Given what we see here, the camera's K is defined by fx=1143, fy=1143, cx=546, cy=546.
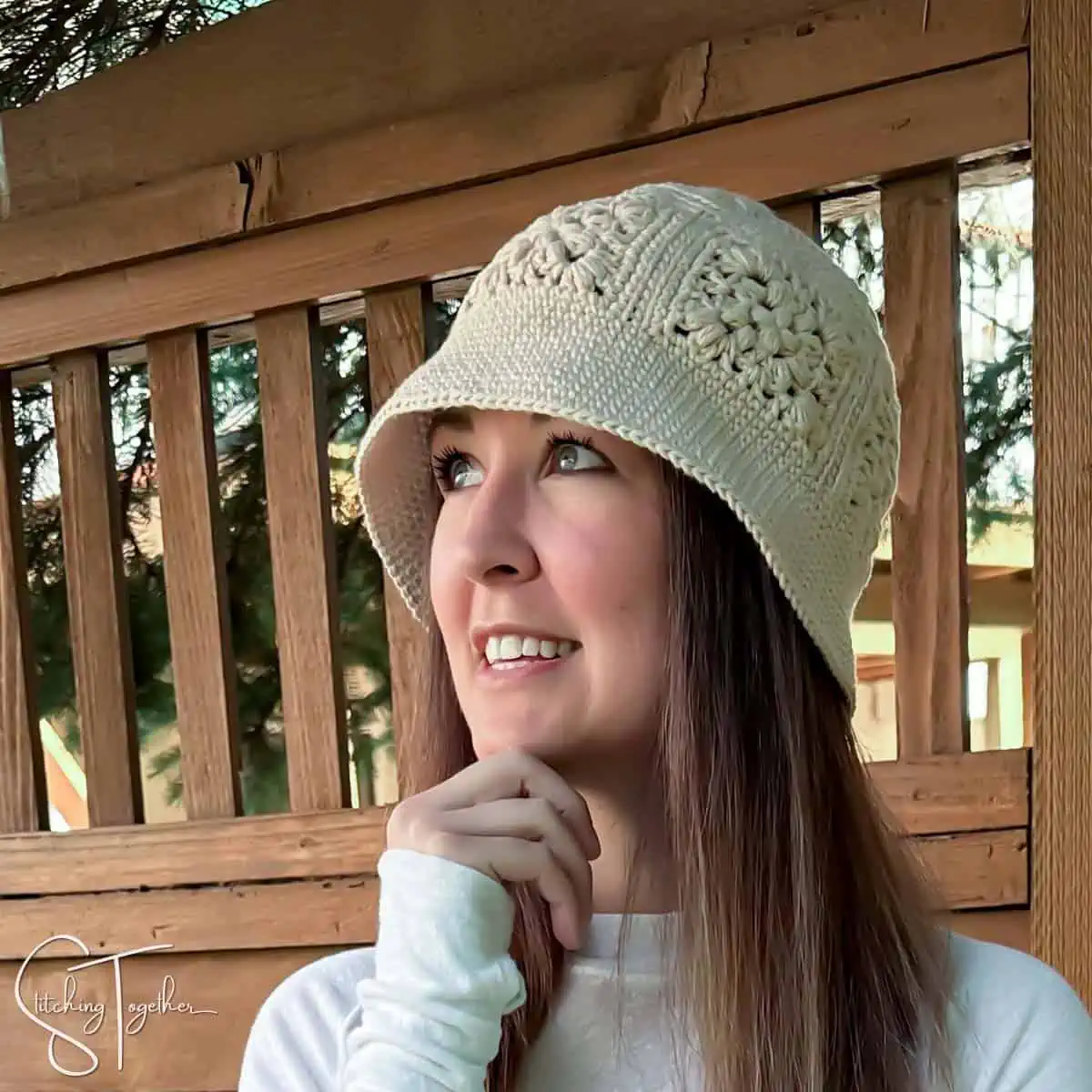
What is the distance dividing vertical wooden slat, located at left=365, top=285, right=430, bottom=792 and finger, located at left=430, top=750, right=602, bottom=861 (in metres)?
0.56

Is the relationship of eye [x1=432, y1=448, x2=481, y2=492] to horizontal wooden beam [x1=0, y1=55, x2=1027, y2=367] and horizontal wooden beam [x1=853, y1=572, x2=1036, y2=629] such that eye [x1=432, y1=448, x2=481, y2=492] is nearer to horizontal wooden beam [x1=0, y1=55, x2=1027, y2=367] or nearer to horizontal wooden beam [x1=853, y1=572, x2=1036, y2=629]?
horizontal wooden beam [x1=0, y1=55, x2=1027, y2=367]

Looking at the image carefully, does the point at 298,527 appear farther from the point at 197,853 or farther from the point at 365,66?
the point at 365,66

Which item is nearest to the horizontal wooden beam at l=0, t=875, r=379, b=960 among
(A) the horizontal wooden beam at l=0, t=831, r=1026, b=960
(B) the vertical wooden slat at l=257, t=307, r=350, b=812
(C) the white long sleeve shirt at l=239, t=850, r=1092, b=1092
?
(A) the horizontal wooden beam at l=0, t=831, r=1026, b=960

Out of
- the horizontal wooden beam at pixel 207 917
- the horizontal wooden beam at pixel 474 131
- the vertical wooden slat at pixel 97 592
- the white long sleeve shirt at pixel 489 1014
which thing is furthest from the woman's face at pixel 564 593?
the vertical wooden slat at pixel 97 592

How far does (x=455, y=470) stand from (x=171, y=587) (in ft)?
2.21

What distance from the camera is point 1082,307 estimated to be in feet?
3.43

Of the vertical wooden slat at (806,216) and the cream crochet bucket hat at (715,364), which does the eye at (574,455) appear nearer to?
the cream crochet bucket hat at (715,364)

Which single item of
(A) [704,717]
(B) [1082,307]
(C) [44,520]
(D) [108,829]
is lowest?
(D) [108,829]

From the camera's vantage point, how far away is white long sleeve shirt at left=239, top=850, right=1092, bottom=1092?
70cm

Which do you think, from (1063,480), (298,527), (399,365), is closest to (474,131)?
(399,365)

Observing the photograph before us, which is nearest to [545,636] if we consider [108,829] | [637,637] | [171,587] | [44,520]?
[637,637]

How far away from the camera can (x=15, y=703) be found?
1547mm

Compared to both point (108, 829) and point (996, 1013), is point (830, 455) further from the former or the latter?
point (108, 829)

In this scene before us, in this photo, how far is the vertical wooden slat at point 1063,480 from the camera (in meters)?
1.05
